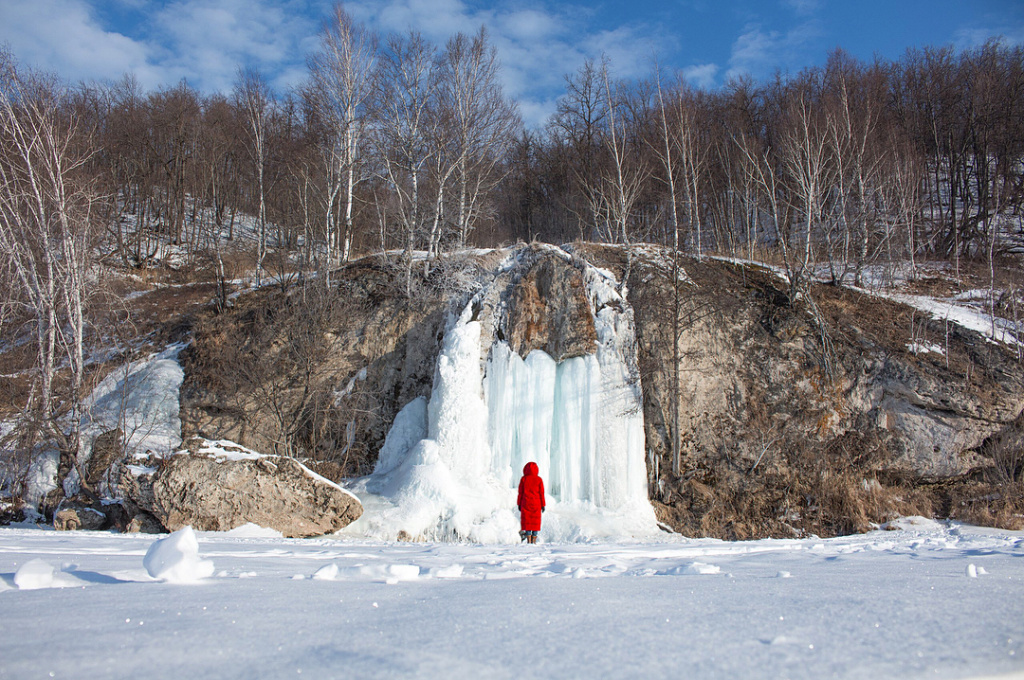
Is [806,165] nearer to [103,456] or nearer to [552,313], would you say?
[552,313]

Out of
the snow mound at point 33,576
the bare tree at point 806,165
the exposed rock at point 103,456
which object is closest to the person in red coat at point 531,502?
the snow mound at point 33,576

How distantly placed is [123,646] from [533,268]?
35.7 feet

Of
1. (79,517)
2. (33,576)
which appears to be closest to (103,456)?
(79,517)

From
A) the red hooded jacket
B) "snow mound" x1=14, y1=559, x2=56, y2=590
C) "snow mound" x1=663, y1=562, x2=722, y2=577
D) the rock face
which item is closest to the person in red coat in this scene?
the red hooded jacket

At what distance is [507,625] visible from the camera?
5.53 feet

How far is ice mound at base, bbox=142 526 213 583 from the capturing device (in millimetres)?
2467

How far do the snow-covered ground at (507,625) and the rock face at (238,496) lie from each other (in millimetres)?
5138

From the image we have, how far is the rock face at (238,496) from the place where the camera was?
7.64 metres

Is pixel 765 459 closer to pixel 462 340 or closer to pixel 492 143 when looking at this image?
pixel 462 340

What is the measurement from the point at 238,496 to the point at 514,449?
4601mm

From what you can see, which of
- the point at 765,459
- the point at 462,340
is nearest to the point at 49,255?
the point at 462,340

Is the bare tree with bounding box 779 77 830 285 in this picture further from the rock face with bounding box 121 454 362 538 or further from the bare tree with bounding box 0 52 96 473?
the bare tree with bounding box 0 52 96 473

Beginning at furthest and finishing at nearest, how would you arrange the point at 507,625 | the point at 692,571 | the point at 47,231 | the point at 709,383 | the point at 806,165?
1. the point at 806,165
2. the point at 709,383
3. the point at 47,231
4. the point at 692,571
5. the point at 507,625

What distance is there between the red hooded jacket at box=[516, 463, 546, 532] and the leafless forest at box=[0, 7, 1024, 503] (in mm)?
6921
